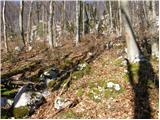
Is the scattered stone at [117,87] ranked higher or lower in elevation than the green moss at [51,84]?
higher

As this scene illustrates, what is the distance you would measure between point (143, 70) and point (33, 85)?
402 cm

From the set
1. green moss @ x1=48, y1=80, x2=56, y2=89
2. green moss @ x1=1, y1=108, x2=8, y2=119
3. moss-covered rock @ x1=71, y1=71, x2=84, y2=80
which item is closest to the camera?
green moss @ x1=1, y1=108, x2=8, y2=119

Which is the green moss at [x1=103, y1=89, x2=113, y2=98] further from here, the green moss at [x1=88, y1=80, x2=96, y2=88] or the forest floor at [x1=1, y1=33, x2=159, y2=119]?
the green moss at [x1=88, y1=80, x2=96, y2=88]

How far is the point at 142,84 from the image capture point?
11039 millimetres

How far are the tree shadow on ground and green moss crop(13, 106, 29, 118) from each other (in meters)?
3.16

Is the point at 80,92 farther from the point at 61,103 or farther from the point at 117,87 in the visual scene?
the point at 117,87

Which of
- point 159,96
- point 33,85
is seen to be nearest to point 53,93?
point 33,85

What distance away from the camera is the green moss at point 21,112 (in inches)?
378

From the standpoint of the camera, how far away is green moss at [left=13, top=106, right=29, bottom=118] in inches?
378

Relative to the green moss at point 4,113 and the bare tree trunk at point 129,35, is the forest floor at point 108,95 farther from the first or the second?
the green moss at point 4,113

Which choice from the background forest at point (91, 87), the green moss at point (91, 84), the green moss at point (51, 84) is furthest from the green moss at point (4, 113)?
the green moss at point (91, 84)

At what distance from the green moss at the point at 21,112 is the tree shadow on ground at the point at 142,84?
10.4 ft

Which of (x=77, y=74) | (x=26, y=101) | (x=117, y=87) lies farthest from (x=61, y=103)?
(x=77, y=74)

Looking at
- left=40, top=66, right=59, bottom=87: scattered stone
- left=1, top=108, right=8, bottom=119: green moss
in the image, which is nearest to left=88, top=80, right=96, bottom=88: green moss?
left=40, top=66, right=59, bottom=87: scattered stone
